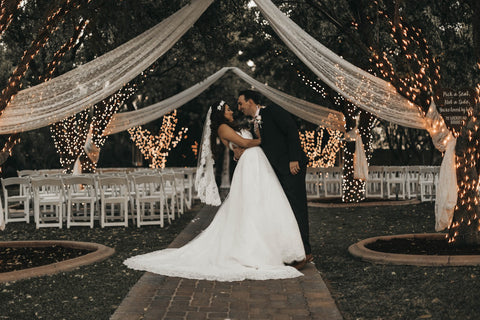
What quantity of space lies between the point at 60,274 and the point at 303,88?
11790mm

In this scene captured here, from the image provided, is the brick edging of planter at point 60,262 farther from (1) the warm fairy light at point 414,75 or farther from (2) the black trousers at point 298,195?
(1) the warm fairy light at point 414,75

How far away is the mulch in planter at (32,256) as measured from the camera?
22.6ft

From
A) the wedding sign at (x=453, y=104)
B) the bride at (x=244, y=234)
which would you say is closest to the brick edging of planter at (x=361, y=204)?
the wedding sign at (x=453, y=104)

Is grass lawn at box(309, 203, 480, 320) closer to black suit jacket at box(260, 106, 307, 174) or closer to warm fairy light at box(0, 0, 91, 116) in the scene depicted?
black suit jacket at box(260, 106, 307, 174)

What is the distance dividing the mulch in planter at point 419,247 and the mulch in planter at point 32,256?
12.5 ft

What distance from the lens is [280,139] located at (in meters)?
6.81

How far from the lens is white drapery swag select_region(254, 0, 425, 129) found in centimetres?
743

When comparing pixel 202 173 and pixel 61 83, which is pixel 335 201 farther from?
pixel 61 83

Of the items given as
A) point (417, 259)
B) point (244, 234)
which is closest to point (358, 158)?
point (417, 259)

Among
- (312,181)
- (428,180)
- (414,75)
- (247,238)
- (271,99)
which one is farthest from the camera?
(312,181)

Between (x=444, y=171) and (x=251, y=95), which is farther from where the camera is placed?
(x=444, y=171)

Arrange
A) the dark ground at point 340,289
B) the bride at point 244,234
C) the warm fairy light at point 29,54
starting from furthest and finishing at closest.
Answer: the warm fairy light at point 29,54, the bride at point 244,234, the dark ground at point 340,289

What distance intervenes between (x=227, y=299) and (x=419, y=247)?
3.25 meters

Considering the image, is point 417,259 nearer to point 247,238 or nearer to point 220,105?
point 247,238
